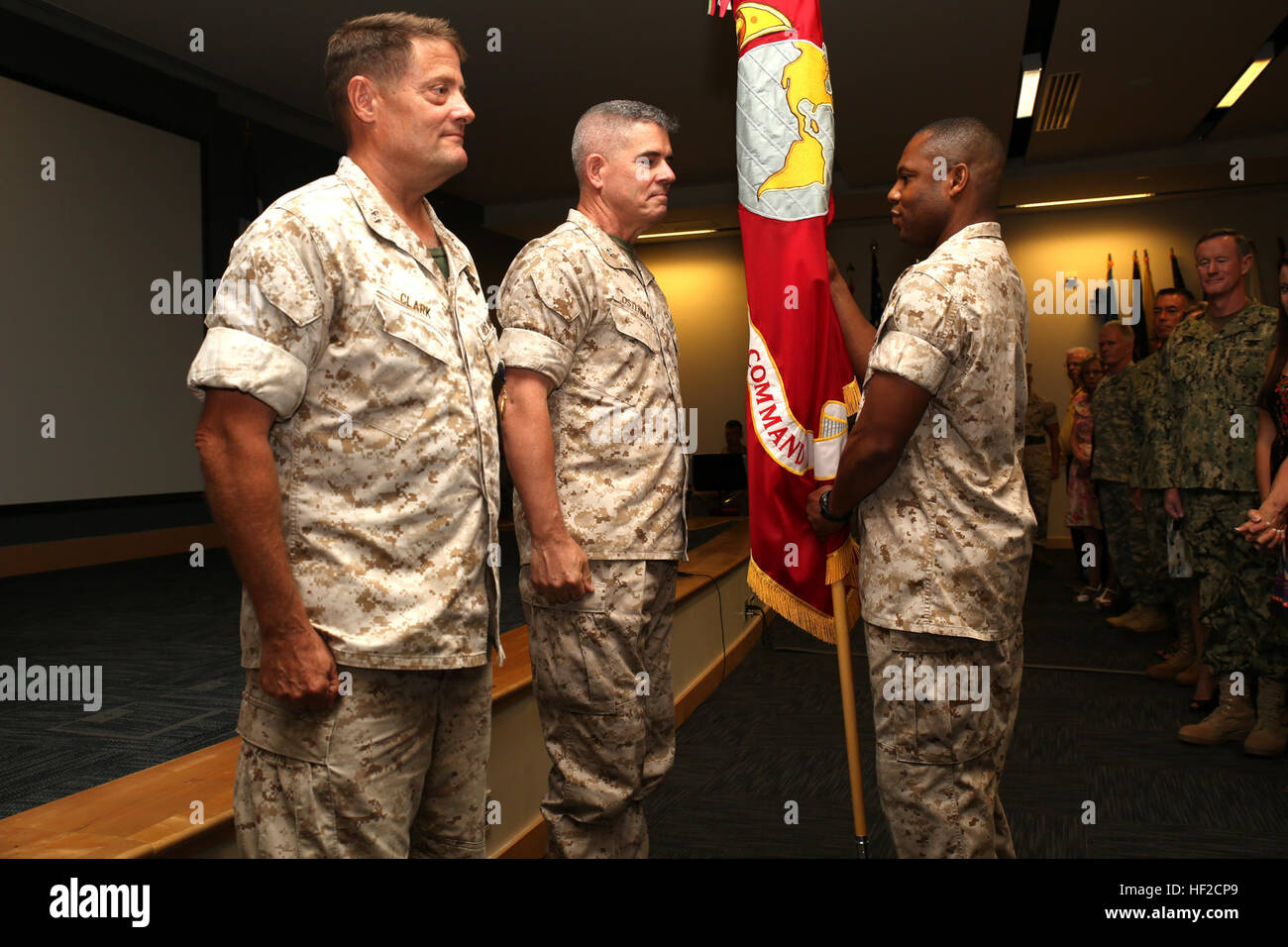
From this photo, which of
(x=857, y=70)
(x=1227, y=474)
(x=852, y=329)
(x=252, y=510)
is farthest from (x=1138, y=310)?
(x=252, y=510)

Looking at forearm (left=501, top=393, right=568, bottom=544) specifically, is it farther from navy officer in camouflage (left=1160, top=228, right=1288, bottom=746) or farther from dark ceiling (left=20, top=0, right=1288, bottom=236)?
dark ceiling (left=20, top=0, right=1288, bottom=236)

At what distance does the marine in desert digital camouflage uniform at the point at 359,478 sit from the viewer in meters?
1.07

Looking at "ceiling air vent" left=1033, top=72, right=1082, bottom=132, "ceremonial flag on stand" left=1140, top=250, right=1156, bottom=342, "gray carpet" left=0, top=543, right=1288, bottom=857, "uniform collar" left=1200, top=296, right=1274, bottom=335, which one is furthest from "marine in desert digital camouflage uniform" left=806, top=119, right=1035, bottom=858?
"ceremonial flag on stand" left=1140, top=250, right=1156, bottom=342

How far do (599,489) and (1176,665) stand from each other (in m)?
3.28

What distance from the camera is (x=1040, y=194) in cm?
877

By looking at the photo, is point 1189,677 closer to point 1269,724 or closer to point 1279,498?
point 1269,724

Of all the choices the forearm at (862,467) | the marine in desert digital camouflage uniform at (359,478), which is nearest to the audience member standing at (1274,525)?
the forearm at (862,467)

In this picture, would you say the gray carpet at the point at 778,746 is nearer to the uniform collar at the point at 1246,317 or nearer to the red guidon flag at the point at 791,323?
the red guidon flag at the point at 791,323

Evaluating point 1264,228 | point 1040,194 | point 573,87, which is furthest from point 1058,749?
point 1264,228

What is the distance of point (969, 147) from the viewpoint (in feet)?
5.52

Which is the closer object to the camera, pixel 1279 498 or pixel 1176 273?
pixel 1279 498

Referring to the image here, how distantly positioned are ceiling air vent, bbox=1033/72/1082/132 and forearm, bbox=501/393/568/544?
5912mm
